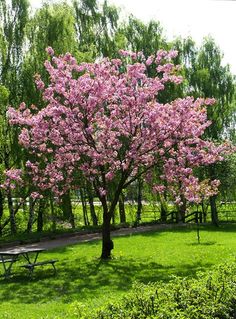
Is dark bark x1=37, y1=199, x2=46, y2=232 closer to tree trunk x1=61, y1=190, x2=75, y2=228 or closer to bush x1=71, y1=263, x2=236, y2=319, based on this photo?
tree trunk x1=61, y1=190, x2=75, y2=228

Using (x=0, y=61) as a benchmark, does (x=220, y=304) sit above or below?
below

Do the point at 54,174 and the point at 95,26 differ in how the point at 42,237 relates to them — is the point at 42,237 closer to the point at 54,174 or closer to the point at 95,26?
the point at 54,174

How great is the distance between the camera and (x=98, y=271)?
14.6 meters

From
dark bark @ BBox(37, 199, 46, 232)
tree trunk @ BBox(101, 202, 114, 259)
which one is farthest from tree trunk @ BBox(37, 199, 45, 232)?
tree trunk @ BBox(101, 202, 114, 259)

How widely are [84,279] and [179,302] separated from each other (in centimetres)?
650

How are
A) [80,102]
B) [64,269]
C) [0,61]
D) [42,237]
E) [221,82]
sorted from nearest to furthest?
[64,269], [80,102], [42,237], [0,61], [221,82]

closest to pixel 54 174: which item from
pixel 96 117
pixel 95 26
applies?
pixel 96 117

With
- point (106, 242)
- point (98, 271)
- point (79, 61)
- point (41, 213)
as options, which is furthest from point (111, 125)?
point (41, 213)

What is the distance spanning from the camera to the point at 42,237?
2281 centimetres

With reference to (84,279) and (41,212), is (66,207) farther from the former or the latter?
(84,279)

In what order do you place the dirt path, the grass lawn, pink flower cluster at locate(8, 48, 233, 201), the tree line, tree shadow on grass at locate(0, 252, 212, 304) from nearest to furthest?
the grass lawn, tree shadow on grass at locate(0, 252, 212, 304), pink flower cluster at locate(8, 48, 233, 201), the dirt path, the tree line

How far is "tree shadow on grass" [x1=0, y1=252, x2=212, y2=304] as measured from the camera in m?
11.3

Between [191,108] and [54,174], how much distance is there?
5803 mm

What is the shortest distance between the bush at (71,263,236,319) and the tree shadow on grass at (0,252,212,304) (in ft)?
11.9
